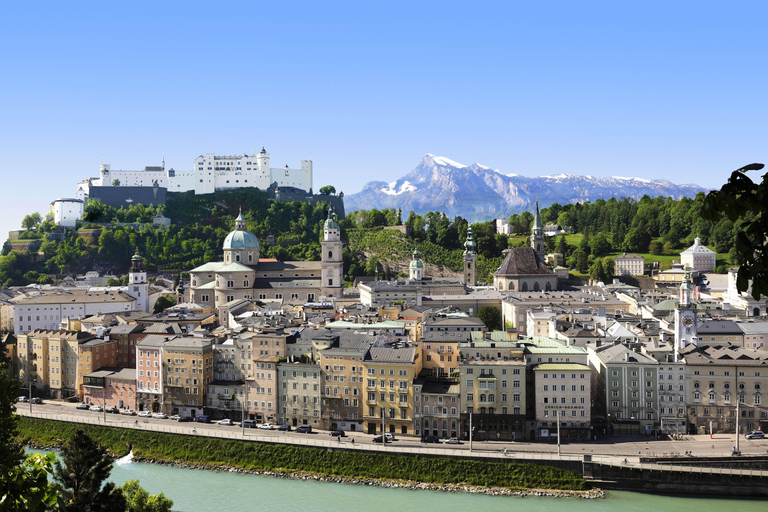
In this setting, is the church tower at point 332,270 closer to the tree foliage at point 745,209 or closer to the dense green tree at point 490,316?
the dense green tree at point 490,316

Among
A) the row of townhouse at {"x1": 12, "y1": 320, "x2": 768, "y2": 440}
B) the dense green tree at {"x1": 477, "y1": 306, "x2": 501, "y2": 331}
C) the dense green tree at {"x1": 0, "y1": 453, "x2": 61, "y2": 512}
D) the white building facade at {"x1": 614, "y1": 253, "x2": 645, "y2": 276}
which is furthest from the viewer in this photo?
the white building facade at {"x1": 614, "y1": 253, "x2": 645, "y2": 276}

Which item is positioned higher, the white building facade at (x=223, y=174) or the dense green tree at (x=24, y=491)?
the white building facade at (x=223, y=174)

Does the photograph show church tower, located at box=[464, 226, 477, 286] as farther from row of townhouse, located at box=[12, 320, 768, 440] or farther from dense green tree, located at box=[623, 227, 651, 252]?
row of townhouse, located at box=[12, 320, 768, 440]

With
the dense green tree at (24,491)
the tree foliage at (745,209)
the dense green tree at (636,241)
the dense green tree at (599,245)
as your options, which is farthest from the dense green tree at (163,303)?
the tree foliage at (745,209)

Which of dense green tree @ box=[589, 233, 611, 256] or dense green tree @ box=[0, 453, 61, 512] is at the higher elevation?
dense green tree @ box=[589, 233, 611, 256]

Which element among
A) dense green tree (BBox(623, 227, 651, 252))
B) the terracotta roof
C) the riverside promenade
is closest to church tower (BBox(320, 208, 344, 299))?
the terracotta roof

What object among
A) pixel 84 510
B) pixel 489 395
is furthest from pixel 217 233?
pixel 84 510
